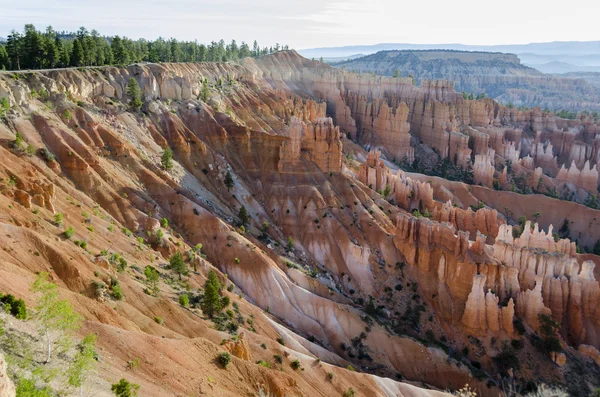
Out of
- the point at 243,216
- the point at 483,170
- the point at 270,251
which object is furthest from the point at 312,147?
the point at 483,170

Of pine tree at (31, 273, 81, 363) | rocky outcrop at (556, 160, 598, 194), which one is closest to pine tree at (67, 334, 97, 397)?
pine tree at (31, 273, 81, 363)

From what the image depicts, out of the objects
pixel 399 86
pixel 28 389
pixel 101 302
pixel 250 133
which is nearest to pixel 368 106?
pixel 399 86

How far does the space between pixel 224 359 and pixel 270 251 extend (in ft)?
81.0

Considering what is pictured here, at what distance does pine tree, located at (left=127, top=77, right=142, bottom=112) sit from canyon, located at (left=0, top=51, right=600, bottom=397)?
860mm

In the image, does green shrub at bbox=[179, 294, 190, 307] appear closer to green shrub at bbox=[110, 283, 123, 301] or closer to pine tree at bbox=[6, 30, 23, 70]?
green shrub at bbox=[110, 283, 123, 301]

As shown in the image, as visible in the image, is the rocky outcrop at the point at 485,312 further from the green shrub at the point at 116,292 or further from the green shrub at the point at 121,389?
the green shrub at the point at 121,389

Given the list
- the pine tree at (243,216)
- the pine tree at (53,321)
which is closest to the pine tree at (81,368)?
the pine tree at (53,321)

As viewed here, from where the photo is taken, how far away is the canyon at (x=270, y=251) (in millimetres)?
26828

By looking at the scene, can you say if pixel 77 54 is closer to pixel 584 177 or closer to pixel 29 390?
pixel 29 390

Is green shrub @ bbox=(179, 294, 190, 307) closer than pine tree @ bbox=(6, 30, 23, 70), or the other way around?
green shrub @ bbox=(179, 294, 190, 307)

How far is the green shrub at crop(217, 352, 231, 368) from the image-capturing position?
25688 millimetres

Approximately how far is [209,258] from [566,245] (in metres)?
39.8

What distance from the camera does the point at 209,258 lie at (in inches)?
1825

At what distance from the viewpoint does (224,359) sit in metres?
25.8
